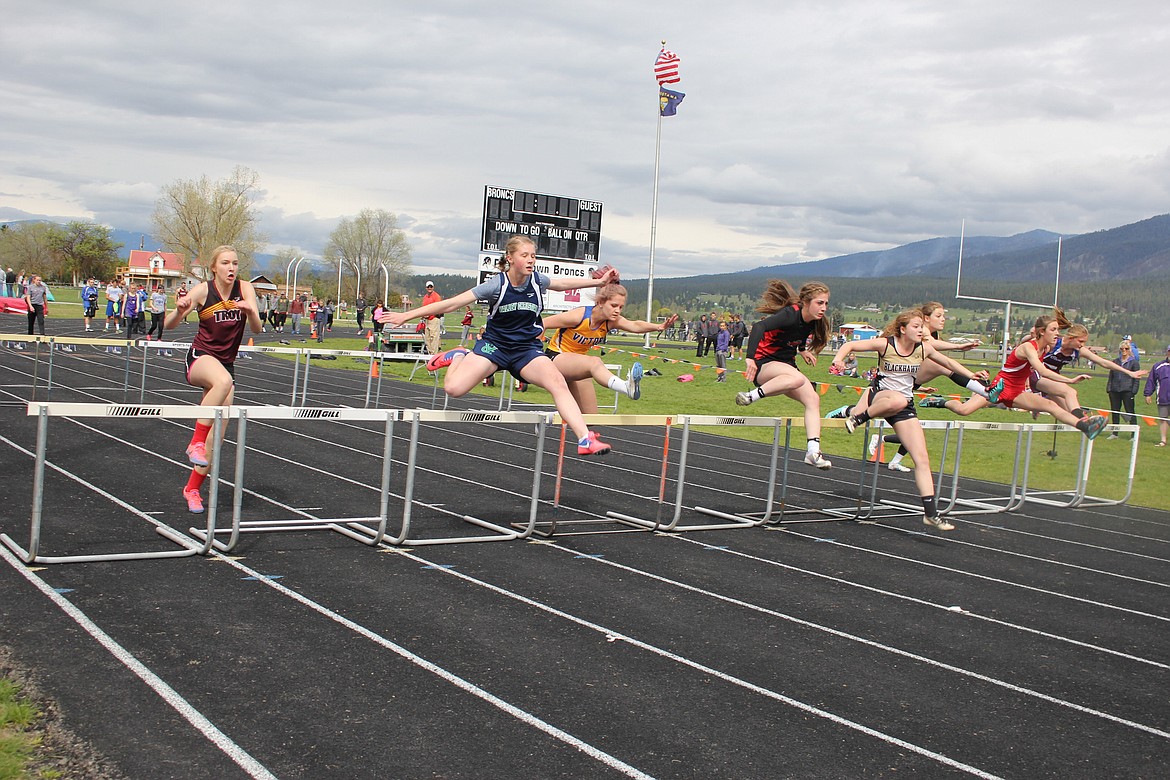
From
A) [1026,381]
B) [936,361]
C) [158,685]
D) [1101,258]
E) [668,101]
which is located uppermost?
[1101,258]

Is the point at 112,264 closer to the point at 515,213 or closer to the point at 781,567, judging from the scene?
the point at 515,213

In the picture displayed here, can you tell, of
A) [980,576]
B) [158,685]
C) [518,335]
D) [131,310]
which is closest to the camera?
[158,685]

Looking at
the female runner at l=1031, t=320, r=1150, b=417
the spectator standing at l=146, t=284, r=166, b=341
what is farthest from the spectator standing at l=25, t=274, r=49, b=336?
the female runner at l=1031, t=320, r=1150, b=417

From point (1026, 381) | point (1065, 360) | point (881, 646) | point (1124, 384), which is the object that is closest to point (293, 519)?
point (881, 646)

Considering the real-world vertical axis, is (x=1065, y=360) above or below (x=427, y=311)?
above

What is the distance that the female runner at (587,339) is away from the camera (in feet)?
25.4

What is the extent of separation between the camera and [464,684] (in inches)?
177

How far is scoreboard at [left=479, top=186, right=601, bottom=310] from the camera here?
1149 inches

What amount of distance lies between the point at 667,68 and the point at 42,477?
31.9m

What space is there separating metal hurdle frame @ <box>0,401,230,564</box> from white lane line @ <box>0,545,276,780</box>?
0.23m

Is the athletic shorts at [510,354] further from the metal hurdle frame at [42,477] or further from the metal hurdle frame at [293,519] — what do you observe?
the metal hurdle frame at [42,477]

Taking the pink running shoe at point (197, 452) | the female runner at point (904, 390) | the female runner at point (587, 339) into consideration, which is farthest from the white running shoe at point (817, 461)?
the pink running shoe at point (197, 452)

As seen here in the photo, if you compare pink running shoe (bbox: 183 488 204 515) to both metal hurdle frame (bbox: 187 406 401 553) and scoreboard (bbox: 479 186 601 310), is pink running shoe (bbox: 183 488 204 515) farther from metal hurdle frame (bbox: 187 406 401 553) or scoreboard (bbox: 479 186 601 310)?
scoreboard (bbox: 479 186 601 310)

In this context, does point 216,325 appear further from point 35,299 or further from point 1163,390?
point 35,299
